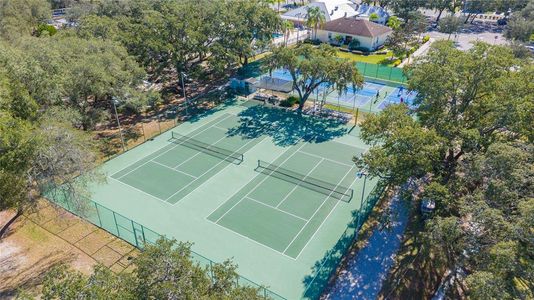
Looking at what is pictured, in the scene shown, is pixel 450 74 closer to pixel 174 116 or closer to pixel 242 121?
pixel 242 121

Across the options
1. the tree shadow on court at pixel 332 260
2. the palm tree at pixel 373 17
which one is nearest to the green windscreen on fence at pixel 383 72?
the tree shadow on court at pixel 332 260

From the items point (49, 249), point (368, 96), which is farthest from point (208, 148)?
point (368, 96)

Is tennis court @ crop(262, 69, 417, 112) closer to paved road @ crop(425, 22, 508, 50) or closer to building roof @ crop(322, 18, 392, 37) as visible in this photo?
building roof @ crop(322, 18, 392, 37)

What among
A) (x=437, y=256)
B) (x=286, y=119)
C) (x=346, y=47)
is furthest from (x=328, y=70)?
(x=346, y=47)

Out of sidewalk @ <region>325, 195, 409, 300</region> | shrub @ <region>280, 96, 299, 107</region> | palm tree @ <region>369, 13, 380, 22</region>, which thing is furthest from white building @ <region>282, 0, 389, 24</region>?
sidewalk @ <region>325, 195, 409, 300</region>

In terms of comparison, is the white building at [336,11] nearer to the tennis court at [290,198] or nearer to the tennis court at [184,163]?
the tennis court at [184,163]
